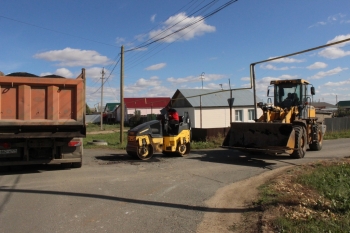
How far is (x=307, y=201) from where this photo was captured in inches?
268

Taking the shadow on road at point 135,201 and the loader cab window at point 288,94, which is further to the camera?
the loader cab window at point 288,94

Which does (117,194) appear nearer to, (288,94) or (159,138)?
(159,138)

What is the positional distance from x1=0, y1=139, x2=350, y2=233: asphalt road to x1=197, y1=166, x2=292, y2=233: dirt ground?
17cm

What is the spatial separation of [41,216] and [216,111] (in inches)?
1334

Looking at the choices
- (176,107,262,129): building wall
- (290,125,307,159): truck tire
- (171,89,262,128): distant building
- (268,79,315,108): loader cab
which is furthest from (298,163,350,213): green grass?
(176,107,262,129): building wall

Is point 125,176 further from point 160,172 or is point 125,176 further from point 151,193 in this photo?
point 151,193

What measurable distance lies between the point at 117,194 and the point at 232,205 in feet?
8.57

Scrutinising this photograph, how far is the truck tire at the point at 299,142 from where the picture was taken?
13.0 metres

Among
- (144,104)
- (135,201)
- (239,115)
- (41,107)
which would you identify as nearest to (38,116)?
(41,107)

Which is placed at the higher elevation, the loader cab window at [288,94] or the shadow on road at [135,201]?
the loader cab window at [288,94]

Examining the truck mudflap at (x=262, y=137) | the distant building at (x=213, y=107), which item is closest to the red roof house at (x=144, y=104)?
the distant building at (x=213, y=107)

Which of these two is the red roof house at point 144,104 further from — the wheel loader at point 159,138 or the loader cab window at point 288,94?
the wheel loader at point 159,138

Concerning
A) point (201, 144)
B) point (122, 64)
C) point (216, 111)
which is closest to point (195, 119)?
point (216, 111)

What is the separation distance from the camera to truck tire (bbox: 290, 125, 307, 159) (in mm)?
13023
